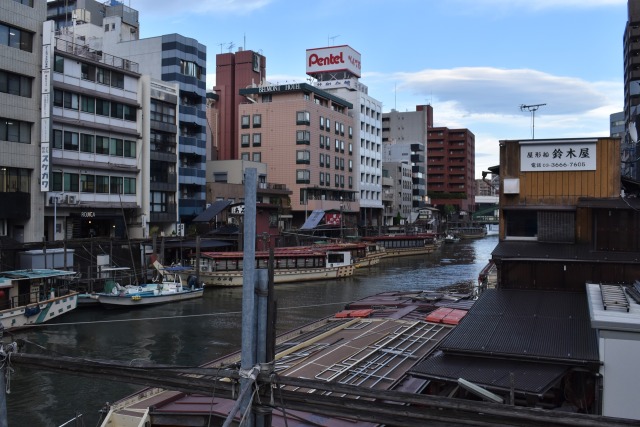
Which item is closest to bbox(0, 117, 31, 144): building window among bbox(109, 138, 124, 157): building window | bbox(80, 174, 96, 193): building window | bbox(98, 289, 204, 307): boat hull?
bbox(80, 174, 96, 193): building window

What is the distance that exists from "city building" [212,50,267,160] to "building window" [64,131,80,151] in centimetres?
4565

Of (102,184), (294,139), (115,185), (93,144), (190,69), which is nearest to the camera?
(93,144)

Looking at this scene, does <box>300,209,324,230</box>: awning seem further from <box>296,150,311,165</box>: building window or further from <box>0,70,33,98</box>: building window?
<box>0,70,33,98</box>: building window

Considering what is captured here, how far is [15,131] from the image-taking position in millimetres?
45000

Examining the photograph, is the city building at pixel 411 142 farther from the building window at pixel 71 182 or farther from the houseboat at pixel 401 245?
the building window at pixel 71 182

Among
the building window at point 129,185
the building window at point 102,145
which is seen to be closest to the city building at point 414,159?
the building window at point 129,185

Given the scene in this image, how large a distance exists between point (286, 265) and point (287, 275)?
1761 mm

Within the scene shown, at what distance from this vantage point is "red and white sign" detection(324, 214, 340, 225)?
289ft

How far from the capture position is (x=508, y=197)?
2612 cm

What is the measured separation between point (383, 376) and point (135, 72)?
49.9 meters

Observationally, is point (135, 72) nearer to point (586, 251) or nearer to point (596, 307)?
point (586, 251)

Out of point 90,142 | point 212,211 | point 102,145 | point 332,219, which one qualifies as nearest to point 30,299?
point 90,142

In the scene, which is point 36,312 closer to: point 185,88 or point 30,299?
point 30,299

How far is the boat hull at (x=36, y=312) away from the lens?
31766 millimetres
